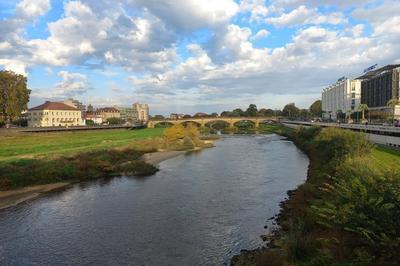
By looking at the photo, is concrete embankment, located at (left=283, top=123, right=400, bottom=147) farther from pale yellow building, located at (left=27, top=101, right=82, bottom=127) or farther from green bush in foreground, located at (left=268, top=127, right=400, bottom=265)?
pale yellow building, located at (left=27, top=101, right=82, bottom=127)

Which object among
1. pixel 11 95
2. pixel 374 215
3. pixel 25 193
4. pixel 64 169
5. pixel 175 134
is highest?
pixel 11 95

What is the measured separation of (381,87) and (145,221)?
151152mm

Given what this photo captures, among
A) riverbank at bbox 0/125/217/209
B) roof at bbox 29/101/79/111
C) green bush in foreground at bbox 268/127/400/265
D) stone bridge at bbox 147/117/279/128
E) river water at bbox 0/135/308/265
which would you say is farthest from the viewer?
stone bridge at bbox 147/117/279/128

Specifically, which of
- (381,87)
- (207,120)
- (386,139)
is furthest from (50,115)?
(381,87)

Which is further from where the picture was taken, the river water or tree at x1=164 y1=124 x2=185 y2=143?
tree at x1=164 y1=124 x2=185 y2=143

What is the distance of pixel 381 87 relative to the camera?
154m

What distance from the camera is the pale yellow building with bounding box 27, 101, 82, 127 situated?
489 ft

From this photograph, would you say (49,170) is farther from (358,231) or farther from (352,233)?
(358,231)

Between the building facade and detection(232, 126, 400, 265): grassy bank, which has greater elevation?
the building facade

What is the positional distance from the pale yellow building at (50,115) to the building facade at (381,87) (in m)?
124

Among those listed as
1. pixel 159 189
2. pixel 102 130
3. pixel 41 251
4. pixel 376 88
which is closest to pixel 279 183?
pixel 159 189

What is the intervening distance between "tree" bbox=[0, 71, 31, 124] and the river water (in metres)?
62.8

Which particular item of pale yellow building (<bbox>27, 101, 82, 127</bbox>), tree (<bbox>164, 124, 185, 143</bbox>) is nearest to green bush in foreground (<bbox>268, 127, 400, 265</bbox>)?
tree (<bbox>164, 124, 185, 143</bbox>)

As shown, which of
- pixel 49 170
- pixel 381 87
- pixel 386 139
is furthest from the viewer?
pixel 381 87
